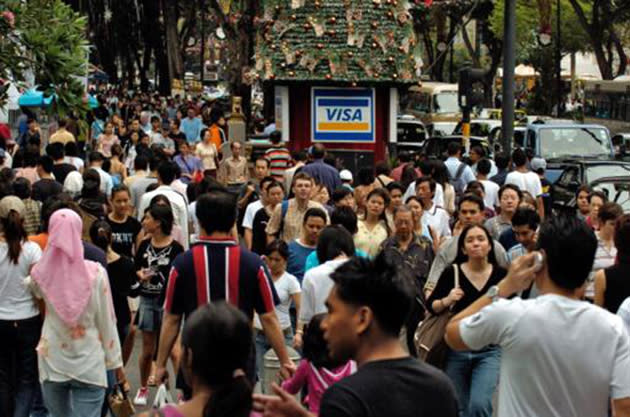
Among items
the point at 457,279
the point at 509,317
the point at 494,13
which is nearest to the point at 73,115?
the point at 457,279

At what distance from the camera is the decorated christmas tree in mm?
21453

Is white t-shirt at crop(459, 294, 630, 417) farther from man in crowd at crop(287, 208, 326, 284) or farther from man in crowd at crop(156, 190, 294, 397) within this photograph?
man in crowd at crop(287, 208, 326, 284)

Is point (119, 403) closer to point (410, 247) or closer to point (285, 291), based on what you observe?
point (285, 291)

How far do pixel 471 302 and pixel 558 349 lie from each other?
113 inches

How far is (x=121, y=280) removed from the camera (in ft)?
30.0

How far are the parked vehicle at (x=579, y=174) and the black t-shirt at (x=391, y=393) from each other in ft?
48.5

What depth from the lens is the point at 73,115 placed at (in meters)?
13.4

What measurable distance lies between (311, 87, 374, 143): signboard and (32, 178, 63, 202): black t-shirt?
875 centimetres

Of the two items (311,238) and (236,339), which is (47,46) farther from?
(236,339)

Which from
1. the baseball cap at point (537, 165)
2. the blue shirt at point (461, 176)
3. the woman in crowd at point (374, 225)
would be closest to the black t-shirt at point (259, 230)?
the woman in crowd at point (374, 225)

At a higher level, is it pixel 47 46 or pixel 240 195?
pixel 47 46

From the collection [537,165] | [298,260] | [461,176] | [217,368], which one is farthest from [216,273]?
[537,165]

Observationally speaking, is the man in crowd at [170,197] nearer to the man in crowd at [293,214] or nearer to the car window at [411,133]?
the man in crowd at [293,214]

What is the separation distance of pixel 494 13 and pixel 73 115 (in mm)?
56072
